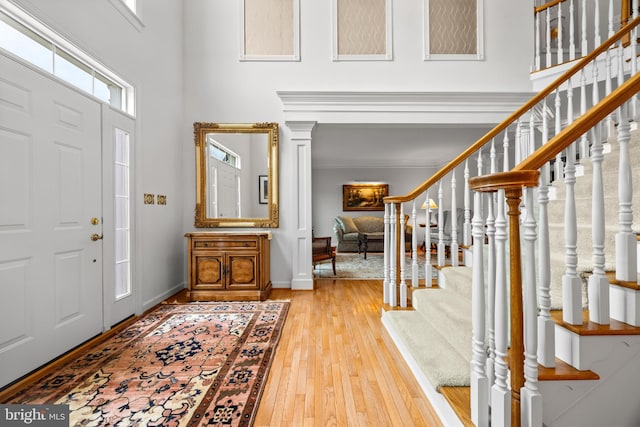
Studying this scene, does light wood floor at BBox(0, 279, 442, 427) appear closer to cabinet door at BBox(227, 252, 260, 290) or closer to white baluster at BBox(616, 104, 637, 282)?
cabinet door at BBox(227, 252, 260, 290)

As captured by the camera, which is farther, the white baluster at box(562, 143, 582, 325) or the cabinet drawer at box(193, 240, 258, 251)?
the cabinet drawer at box(193, 240, 258, 251)

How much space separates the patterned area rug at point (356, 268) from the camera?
505 centimetres

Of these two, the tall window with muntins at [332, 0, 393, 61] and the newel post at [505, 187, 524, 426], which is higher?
the tall window with muntins at [332, 0, 393, 61]

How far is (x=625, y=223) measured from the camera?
1.21 meters

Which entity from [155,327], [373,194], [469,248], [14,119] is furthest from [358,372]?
[373,194]

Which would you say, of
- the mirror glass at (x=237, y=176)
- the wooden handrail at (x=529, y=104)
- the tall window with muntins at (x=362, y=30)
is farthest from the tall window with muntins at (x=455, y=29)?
the mirror glass at (x=237, y=176)

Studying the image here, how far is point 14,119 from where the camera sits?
182cm

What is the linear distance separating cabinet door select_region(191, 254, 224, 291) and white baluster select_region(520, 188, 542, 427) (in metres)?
3.18

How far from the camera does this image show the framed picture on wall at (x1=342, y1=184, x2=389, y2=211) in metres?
8.98

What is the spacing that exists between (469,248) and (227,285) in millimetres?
2678

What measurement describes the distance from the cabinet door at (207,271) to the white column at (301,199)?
964mm

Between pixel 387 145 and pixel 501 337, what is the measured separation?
6.26 m

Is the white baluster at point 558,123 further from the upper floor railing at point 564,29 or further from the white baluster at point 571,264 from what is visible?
the white baluster at point 571,264

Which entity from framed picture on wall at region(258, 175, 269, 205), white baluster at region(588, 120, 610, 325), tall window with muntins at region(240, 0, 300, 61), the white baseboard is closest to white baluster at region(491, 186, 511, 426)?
the white baseboard
